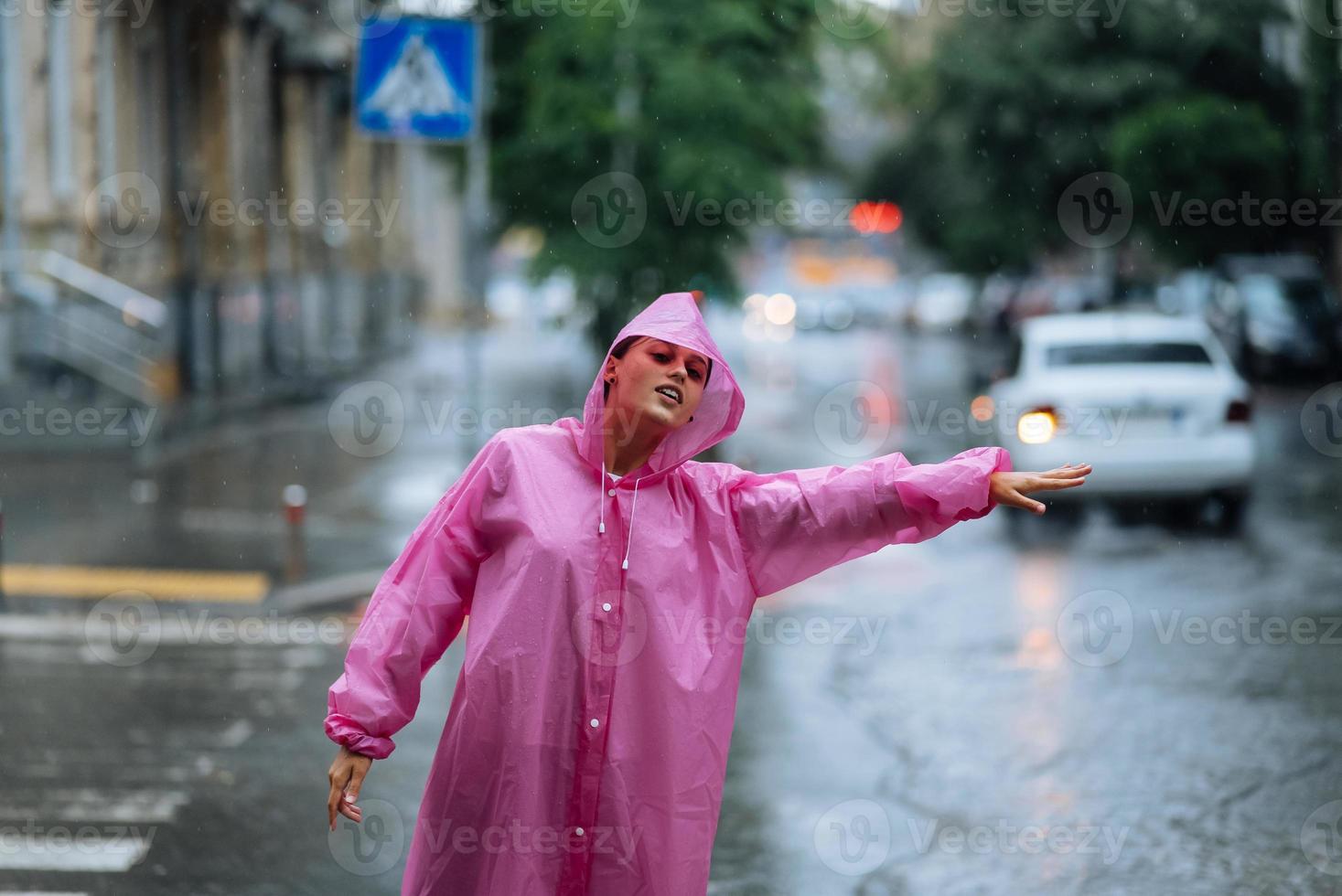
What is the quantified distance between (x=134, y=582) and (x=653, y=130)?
861 centimetres

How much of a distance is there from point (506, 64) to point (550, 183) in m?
2.13

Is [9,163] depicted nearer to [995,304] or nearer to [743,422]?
[743,422]

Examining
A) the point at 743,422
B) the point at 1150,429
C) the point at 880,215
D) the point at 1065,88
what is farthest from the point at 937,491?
the point at 880,215

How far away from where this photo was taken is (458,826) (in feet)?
11.8

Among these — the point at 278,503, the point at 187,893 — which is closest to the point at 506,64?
the point at 278,503

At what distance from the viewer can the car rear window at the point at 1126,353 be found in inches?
547

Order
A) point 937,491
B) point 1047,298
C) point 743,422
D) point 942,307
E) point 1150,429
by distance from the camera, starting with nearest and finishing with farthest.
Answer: point 937,491 < point 1150,429 < point 743,422 < point 1047,298 < point 942,307

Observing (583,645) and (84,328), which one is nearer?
(583,645)

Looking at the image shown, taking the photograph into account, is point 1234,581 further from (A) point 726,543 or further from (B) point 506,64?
(B) point 506,64

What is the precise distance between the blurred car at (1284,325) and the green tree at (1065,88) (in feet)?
5.72

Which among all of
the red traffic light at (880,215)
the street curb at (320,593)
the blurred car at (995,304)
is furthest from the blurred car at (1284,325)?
the red traffic light at (880,215)

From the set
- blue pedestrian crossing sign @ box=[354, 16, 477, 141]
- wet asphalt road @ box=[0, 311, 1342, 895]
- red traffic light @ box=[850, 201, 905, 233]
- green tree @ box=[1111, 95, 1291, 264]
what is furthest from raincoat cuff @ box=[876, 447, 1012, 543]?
red traffic light @ box=[850, 201, 905, 233]

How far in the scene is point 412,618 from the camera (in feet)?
11.9
